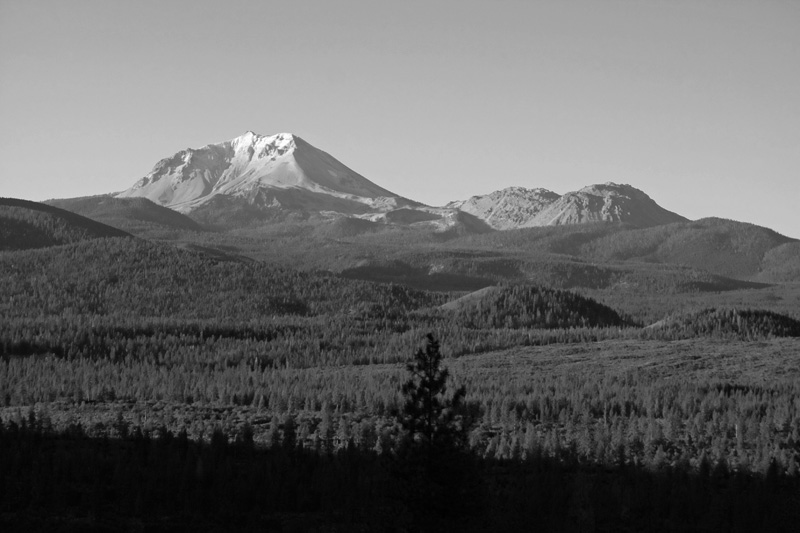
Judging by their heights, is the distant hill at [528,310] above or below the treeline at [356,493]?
above

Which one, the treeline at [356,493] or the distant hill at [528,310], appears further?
the distant hill at [528,310]

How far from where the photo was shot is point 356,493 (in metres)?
48.4

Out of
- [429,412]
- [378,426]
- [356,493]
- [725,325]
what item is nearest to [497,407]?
[378,426]

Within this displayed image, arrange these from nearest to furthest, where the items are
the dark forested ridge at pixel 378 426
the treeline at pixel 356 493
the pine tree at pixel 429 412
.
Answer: the pine tree at pixel 429 412, the treeline at pixel 356 493, the dark forested ridge at pixel 378 426

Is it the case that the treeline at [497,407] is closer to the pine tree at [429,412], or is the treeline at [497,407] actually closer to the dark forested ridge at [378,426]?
the dark forested ridge at [378,426]

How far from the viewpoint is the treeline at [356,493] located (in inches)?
1624

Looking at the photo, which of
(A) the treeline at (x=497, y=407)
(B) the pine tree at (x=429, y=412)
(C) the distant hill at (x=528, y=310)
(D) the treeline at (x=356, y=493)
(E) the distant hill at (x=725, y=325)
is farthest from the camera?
(C) the distant hill at (x=528, y=310)

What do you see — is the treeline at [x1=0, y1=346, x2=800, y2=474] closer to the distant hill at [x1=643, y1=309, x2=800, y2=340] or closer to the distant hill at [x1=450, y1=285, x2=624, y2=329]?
the distant hill at [x1=643, y1=309, x2=800, y2=340]

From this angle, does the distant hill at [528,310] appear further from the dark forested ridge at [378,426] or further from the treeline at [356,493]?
the treeline at [356,493]

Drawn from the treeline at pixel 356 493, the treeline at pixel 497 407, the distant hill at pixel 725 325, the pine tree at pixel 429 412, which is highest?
the distant hill at pixel 725 325

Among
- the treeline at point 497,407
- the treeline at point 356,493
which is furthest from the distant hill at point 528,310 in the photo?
the treeline at point 356,493

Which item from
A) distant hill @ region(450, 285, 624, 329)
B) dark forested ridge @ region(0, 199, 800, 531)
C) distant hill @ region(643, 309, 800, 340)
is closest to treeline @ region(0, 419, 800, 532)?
dark forested ridge @ region(0, 199, 800, 531)

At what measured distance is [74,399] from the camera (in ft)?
256

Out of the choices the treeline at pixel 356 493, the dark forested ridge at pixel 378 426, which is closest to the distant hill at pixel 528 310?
the dark forested ridge at pixel 378 426
